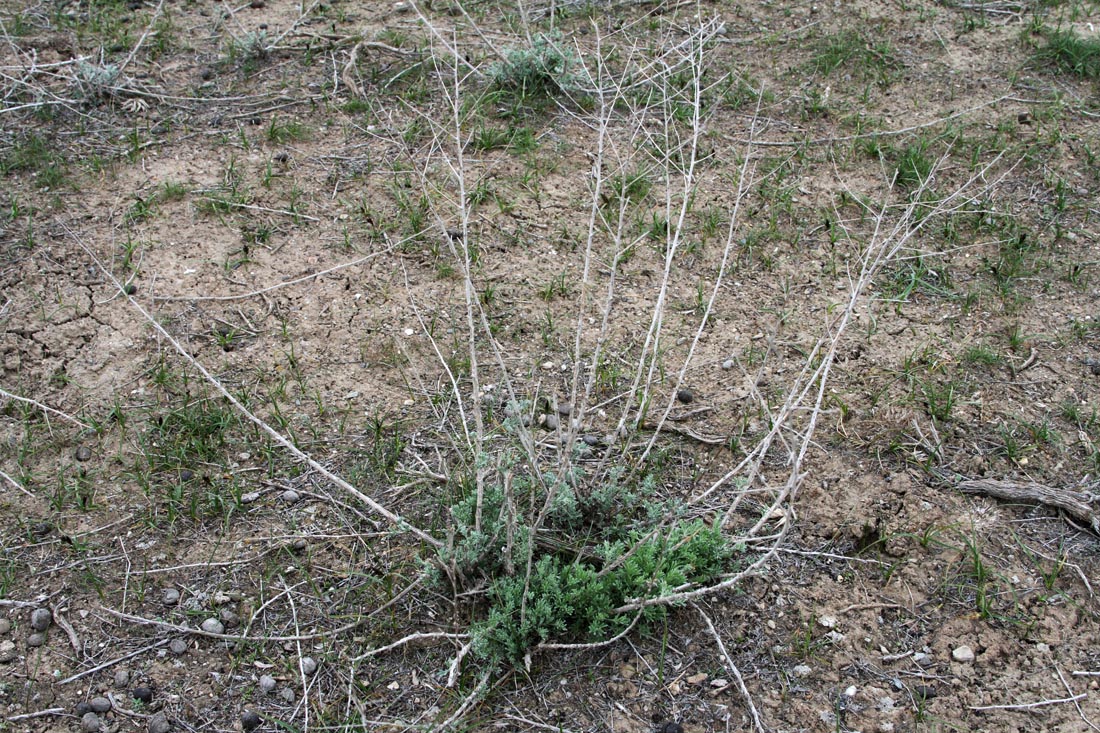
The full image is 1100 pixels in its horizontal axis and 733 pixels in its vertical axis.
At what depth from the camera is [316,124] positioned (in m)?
4.53

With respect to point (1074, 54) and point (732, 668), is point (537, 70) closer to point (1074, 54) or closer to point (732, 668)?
point (1074, 54)

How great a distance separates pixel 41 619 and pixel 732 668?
1.88m

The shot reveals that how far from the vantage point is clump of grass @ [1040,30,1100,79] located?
4738mm

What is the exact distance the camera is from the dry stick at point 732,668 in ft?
8.01

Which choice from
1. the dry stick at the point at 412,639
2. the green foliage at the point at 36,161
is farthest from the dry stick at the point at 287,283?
the dry stick at the point at 412,639

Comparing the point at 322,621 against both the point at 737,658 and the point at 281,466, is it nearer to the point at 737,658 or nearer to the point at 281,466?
the point at 281,466

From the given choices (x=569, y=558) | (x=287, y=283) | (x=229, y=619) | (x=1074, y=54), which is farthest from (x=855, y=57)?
(x=229, y=619)

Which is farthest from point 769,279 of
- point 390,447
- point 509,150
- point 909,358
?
point 390,447

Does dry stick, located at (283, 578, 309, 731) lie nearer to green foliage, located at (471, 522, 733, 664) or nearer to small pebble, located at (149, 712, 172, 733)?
small pebble, located at (149, 712, 172, 733)

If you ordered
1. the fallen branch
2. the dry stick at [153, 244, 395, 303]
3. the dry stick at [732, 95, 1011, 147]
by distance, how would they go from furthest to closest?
the dry stick at [732, 95, 1011, 147]
the dry stick at [153, 244, 395, 303]
the fallen branch

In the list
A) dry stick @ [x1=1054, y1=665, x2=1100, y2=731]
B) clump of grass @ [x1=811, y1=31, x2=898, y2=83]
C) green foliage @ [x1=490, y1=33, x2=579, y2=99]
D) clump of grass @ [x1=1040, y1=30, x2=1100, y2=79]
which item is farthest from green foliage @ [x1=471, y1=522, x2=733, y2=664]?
clump of grass @ [x1=1040, y1=30, x2=1100, y2=79]

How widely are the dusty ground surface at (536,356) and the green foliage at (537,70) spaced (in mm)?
25

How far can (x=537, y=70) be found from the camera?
4.57 m

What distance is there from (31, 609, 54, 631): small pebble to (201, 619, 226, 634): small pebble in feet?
1.41
